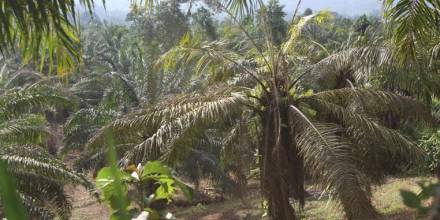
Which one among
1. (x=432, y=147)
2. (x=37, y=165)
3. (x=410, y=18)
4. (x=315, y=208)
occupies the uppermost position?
(x=410, y=18)

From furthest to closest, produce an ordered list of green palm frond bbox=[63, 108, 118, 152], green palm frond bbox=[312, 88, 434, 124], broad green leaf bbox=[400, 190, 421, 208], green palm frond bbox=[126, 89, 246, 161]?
green palm frond bbox=[63, 108, 118, 152]
green palm frond bbox=[312, 88, 434, 124]
green palm frond bbox=[126, 89, 246, 161]
broad green leaf bbox=[400, 190, 421, 208]

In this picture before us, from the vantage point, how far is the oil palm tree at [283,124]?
7.56 m

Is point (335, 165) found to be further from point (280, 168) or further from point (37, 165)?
point (37, 165)

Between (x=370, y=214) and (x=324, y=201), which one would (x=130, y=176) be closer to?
(x=370, y=214)

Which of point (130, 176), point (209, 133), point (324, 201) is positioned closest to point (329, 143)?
point (130, 176)

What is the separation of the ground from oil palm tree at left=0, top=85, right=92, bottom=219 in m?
4.29

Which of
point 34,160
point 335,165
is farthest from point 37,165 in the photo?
point 335,165

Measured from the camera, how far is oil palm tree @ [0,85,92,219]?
8688 millimetres

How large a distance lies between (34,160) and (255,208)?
7.75 meters

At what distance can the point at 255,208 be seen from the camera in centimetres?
1511

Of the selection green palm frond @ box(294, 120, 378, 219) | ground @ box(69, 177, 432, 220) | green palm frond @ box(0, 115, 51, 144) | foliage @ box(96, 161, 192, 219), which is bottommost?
ground @ box(69, 177, 432, 220)

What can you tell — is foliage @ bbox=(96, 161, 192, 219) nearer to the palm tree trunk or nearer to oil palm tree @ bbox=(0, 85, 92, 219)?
the palm tree trunk

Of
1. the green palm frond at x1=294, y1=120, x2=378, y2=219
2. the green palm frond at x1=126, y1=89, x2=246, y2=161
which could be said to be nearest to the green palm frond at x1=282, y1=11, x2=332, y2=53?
the green palm frond at x1=126, y1=89, x2=246, y2=161

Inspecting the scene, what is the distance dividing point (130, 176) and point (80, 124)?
50.6ft
